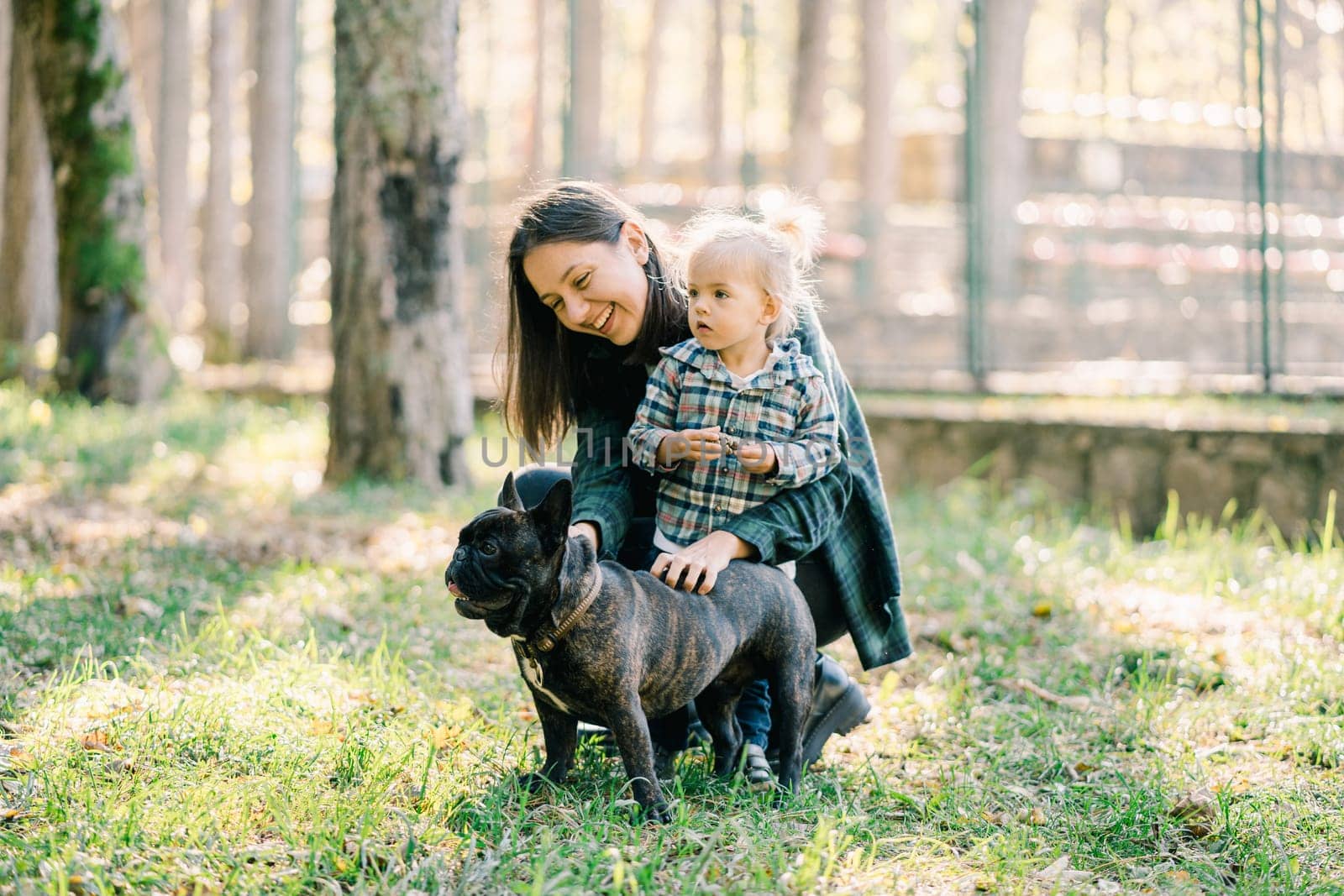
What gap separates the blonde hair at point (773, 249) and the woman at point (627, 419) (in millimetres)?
141

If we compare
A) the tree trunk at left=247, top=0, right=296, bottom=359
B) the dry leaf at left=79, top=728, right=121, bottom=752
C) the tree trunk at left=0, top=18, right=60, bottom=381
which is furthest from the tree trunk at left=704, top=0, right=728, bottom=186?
the dry leaf at left=79, top=728, right=121, bottom=752

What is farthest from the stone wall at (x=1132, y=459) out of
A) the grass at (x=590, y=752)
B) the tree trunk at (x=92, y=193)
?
the tree trunk at (x=92, y=193)

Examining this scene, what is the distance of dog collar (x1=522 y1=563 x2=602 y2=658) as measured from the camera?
2.75 m

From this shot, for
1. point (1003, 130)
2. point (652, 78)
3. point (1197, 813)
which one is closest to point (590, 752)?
point (1197, 813)

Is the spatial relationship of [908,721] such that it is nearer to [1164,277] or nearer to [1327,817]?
[1327,817]

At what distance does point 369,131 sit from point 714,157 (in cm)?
1370

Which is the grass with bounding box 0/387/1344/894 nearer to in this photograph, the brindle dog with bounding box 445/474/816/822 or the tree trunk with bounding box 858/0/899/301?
the brindle dog with bounding box 445/474/816/822

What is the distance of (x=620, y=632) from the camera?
2805mm

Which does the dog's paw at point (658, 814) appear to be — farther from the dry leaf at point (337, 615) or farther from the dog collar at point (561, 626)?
the dry leaf at point (337, 615)

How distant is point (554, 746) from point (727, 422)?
0.87 meters

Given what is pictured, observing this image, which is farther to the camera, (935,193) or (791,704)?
(935,193)

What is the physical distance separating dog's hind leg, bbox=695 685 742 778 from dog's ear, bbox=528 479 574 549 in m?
0.76

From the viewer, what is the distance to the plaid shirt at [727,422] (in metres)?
3.17

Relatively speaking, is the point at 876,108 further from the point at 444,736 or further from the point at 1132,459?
the point at 444,736
